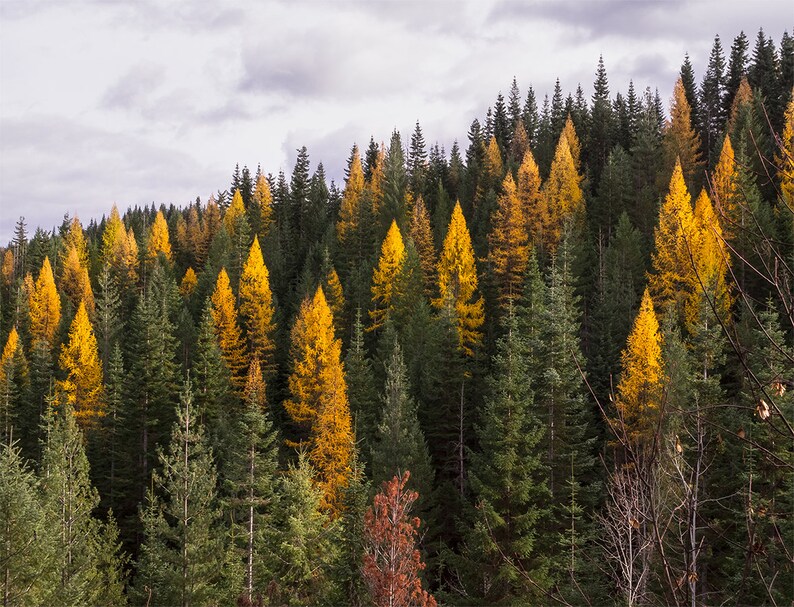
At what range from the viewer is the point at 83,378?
1845 inches

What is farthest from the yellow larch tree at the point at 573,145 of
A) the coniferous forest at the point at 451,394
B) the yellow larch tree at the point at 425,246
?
the yellow larch tree at the point at 425,246

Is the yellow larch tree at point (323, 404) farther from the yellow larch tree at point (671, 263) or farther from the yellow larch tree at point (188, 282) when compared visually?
the yellow larch tree at point (188, 282)

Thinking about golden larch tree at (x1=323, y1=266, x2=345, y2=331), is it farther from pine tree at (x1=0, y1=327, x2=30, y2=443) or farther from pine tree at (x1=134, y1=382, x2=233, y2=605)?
pine tree at (x1=134, y1=382, x2=233, y2=605)

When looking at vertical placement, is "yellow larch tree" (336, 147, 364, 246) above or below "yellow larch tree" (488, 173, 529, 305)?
above

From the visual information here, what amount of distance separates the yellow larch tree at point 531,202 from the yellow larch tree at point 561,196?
64cm

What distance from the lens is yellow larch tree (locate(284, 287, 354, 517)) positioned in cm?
3244

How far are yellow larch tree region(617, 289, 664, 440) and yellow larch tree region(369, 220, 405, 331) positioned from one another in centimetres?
2222

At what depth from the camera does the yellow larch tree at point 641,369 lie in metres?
29.2

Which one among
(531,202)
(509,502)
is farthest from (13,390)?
(531,202)

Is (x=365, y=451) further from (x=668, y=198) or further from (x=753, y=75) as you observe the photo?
(x=753, y=75)

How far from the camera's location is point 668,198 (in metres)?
44.2

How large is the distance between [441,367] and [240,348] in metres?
19.5

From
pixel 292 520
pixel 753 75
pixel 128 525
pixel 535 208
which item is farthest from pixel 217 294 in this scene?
pixel 753 75

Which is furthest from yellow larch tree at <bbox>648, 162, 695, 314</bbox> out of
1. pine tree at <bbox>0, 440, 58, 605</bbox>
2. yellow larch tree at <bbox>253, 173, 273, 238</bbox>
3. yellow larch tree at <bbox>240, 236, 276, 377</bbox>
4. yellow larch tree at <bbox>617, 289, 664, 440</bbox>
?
yellow larch tree at <bbox>253, 173, 273, 238</bbox>
